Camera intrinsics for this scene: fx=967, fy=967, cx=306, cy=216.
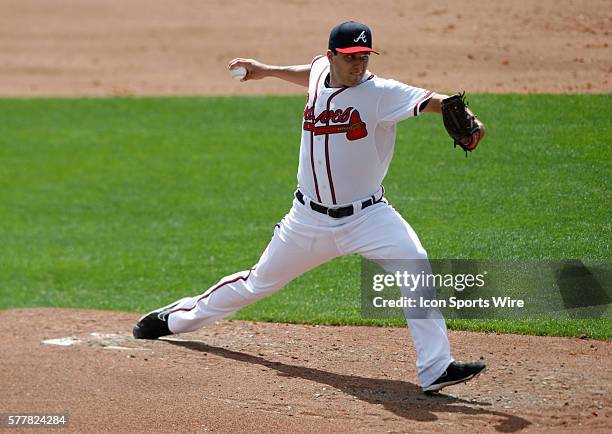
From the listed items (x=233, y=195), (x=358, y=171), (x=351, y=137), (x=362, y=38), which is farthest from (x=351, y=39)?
(x=233, y=195)

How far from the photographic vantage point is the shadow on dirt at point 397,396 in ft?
16.3

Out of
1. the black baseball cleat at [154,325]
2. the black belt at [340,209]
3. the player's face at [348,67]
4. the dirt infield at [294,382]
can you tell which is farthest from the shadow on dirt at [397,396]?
the player's face at [348,67]

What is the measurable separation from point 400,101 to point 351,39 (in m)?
0.43

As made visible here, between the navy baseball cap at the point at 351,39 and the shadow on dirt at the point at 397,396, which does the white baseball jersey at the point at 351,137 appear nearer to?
the navy baseball cap at the point at 351,39

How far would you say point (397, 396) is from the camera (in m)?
5.39

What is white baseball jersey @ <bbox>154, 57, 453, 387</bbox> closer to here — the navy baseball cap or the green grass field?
the navy baseball cap

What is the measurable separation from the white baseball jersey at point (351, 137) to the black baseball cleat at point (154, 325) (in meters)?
1.54

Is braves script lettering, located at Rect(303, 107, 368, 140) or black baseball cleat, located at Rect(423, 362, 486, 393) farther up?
braves script lettering, located at Rect(303, 107, 368, 140)

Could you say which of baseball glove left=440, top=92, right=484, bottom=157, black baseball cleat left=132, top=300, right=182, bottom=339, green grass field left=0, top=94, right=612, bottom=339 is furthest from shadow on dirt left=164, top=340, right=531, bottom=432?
baseball glove left=440, top=92, right=484, bottom=157

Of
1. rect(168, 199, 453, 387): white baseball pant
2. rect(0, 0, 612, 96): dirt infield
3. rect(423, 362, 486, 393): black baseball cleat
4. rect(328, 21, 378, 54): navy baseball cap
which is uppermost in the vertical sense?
rect(0, 0, 612, 96): dirt infield

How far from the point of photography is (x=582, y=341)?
20.6 ft

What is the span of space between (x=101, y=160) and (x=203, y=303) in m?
6.73

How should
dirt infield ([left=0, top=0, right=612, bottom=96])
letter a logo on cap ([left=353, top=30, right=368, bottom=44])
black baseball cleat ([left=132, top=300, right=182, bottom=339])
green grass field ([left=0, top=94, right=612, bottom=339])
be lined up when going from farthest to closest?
1. dirt infield ([left=0, top=0, right=612, bottom=96])
2. green grass field ([left=0, top=94, right=612, bottom=339])
3. black baseball cleat ([left=132, top=300, right=182, bottom=339])
4. letter a logo on cap ([left=353, top=30, right=368, bottom=44])

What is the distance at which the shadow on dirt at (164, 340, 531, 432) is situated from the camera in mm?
4980
